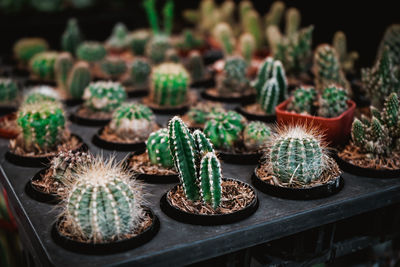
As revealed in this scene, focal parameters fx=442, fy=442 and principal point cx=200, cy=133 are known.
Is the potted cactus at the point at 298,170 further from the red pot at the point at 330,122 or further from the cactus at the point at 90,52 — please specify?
the cactus at the point at 90,52

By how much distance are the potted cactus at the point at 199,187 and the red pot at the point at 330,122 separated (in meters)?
0.72

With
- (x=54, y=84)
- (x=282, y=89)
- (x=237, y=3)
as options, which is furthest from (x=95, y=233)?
(x=237, y=3)

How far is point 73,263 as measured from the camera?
1.64 m

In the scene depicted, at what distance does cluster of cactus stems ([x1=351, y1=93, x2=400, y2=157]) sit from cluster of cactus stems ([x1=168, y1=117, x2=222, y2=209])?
92 centimetres

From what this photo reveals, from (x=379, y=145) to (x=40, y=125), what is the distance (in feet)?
6.11

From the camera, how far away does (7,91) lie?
349 centimetres

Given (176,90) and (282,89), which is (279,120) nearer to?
(282,89)

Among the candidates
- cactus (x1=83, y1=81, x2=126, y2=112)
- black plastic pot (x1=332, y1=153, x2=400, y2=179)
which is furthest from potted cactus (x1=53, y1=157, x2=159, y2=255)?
cactus (x1=83, y1=81, x2=126, y2=112)

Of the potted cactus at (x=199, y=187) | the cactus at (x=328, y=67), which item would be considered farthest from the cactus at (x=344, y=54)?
the potted cactus at (x=199, y=187)

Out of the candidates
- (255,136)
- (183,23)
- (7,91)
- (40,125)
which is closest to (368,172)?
(255,136)

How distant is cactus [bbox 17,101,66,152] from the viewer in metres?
2.53

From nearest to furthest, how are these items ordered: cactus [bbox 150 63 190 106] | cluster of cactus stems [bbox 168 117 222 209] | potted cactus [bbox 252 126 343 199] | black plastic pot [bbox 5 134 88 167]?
cluster of cactus stems [bbox 168 117 222 209] → potted cactus [bbox 252 126 343 199] → black plastic pot [bbox 5 134 88 167] → cactus [bbox 150 63 190 106]

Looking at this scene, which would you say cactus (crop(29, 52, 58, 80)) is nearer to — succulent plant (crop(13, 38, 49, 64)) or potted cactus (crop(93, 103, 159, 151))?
succulent plant (crop(13, 38, 49, 64))

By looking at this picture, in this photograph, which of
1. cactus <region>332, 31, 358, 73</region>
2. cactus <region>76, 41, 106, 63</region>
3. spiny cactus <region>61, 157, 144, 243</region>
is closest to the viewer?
spiny cactus <region>61, 157, 144, 243</region>
